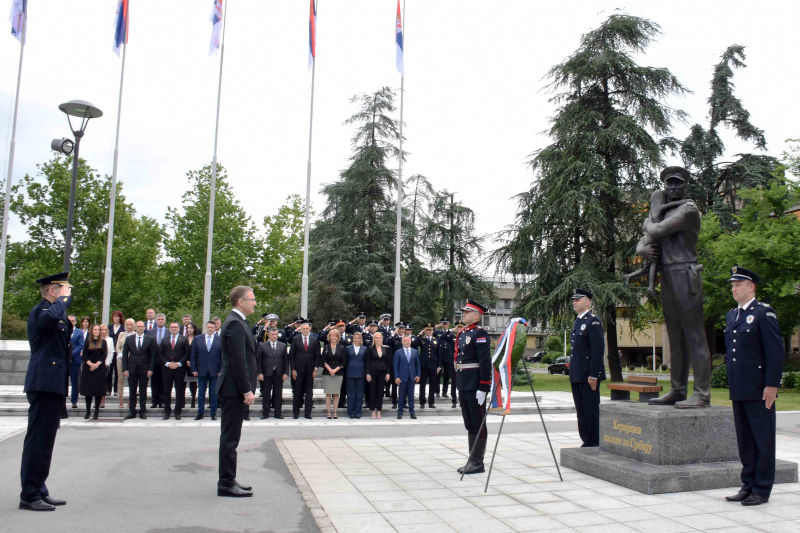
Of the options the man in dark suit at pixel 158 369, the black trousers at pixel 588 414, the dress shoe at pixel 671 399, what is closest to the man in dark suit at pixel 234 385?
the black trousers at pixel 588 414

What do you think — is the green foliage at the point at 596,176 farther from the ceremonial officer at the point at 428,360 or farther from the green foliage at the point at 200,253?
the green foliage at the point at 200,253

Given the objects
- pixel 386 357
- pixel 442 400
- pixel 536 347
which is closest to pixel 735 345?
pixel 386 357

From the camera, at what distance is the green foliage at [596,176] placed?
1023 inches

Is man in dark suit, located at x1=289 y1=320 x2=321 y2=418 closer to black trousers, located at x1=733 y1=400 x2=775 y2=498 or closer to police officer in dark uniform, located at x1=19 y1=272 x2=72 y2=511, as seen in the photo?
police officer in dark uniform, located at x1=19 y1=272 x2=72 y2=511

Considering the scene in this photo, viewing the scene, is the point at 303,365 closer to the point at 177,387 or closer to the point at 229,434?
the point at 177,387

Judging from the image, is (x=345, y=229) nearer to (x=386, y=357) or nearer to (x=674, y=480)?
(x=386, y=357)

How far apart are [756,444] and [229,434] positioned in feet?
17.4

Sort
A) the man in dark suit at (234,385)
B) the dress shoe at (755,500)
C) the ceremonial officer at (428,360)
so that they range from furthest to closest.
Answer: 1. the ceremonial officer at (428,360)
2. the man in dark suit at (234,385)
3. the dress shoe at (755,500)

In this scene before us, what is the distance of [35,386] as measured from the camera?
19.0ft

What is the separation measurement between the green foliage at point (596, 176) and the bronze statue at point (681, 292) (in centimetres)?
1797

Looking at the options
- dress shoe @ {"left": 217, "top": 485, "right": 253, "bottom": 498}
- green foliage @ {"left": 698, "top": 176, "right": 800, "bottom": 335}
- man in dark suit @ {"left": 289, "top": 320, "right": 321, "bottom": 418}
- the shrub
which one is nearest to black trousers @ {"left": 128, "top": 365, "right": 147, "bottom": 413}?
man in dark suit @ {"left": 289, "top": 320, "right": 321, "bottom": 418}

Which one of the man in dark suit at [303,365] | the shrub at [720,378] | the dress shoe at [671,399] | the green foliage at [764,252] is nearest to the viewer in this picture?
the dress shoe at [671,399]

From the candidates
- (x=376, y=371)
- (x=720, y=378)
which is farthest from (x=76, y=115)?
(x=720, y=378)

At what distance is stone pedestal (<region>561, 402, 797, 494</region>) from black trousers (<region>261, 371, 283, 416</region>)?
27.6ft
